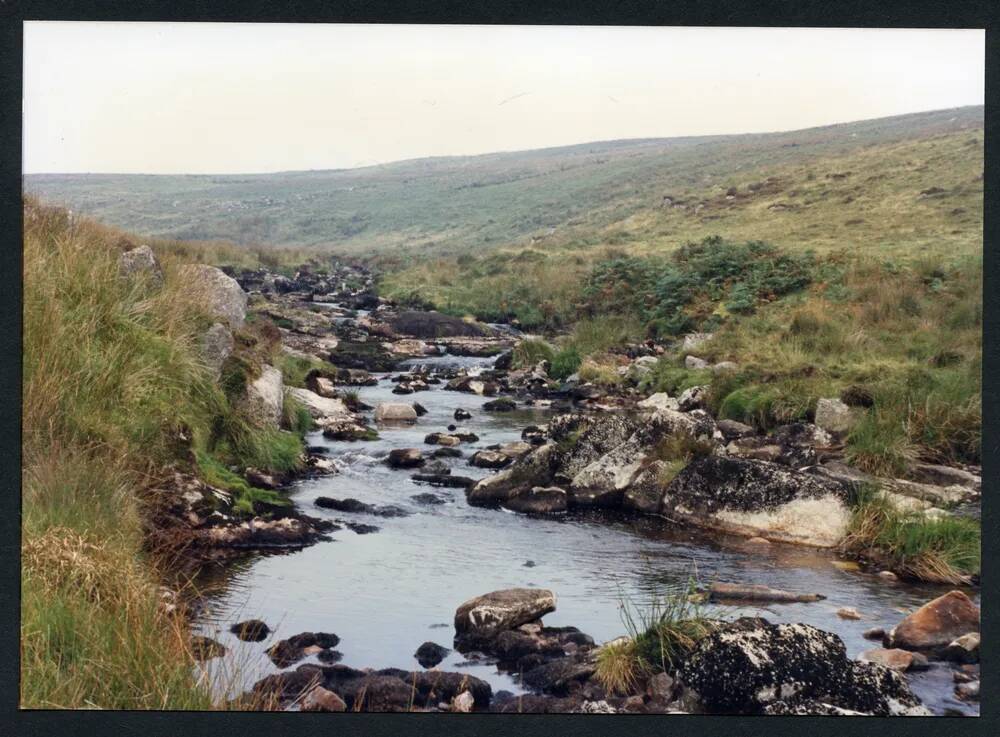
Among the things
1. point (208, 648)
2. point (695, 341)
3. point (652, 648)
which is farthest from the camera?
point (695, 341)

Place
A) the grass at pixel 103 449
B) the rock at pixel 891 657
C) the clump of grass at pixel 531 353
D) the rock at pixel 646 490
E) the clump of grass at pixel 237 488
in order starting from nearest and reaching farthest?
the grass at pixel 103 449
the rock at pixel 891 657
the clump of grass at pixel 237 488
the rock at pixel 646 490
the clump of grass at pixel 531 353

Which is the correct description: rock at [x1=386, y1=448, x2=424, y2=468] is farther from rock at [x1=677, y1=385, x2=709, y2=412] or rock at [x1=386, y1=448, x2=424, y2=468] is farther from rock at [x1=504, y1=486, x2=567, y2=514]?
rock at [x1=677, y1=385, x2=709, y2=412]

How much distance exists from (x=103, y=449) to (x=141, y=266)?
2409 mm

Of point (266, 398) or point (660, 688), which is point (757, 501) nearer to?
point (660, 688)

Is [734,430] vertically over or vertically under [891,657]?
over

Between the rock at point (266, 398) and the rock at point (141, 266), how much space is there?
1148mm

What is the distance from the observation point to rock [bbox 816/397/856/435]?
8031 millimetres

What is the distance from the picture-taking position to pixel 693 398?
30.6 ft

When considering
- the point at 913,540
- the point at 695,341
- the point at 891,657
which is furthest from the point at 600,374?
the point at 891,657

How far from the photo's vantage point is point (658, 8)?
18.7 feet

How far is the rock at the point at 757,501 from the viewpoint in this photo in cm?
702

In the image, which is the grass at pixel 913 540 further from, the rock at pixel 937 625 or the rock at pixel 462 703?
the rock at pixel 462 703

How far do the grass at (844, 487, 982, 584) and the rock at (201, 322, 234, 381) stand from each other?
4.95 metres

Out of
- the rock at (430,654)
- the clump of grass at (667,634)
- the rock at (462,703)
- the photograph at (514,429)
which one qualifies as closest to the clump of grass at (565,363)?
the photograph at (514,429)
